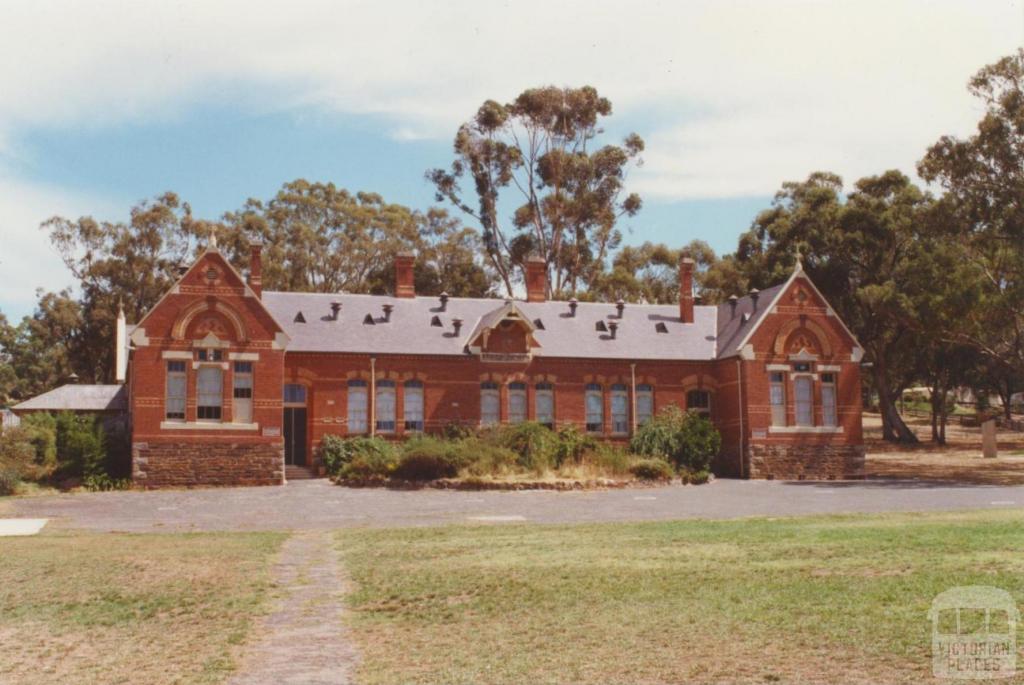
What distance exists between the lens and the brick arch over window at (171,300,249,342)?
36.6 m

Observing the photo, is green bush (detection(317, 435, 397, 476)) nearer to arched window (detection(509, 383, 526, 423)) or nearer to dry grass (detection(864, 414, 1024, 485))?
arched window (detection(509, 383, 526, 423))

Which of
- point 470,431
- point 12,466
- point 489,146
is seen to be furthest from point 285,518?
point 489,146

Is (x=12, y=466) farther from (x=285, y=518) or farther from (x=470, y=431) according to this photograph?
(x=470, y=431)

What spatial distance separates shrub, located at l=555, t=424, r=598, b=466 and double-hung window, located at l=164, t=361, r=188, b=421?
42.8 ft

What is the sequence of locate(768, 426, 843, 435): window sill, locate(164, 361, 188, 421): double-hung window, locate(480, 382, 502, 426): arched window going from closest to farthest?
locate(164, 361, 188, 421): double-hung window < locate(768, 426, 843, 435): window sill < locate(480, 382, 502, 426): arched window

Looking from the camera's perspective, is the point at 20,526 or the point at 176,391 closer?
the point at 20,526

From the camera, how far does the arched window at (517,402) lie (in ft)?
137

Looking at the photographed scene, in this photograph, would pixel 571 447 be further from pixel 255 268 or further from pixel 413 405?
pixel 255 268

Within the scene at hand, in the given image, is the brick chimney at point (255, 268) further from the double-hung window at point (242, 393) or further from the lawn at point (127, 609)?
the lawn at point (127, 609)

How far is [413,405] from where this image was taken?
133 ft

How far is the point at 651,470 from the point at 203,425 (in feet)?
50.5

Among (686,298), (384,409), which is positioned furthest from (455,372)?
(686,298)

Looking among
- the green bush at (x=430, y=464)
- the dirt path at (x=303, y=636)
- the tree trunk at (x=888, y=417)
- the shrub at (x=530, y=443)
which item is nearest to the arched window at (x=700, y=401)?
the shrub at (x=530, y=443)

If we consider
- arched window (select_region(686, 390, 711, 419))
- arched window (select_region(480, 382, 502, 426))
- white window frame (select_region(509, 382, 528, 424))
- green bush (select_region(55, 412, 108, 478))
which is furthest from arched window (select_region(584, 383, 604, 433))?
green bush (select_region(55, 412, 108, 478))
